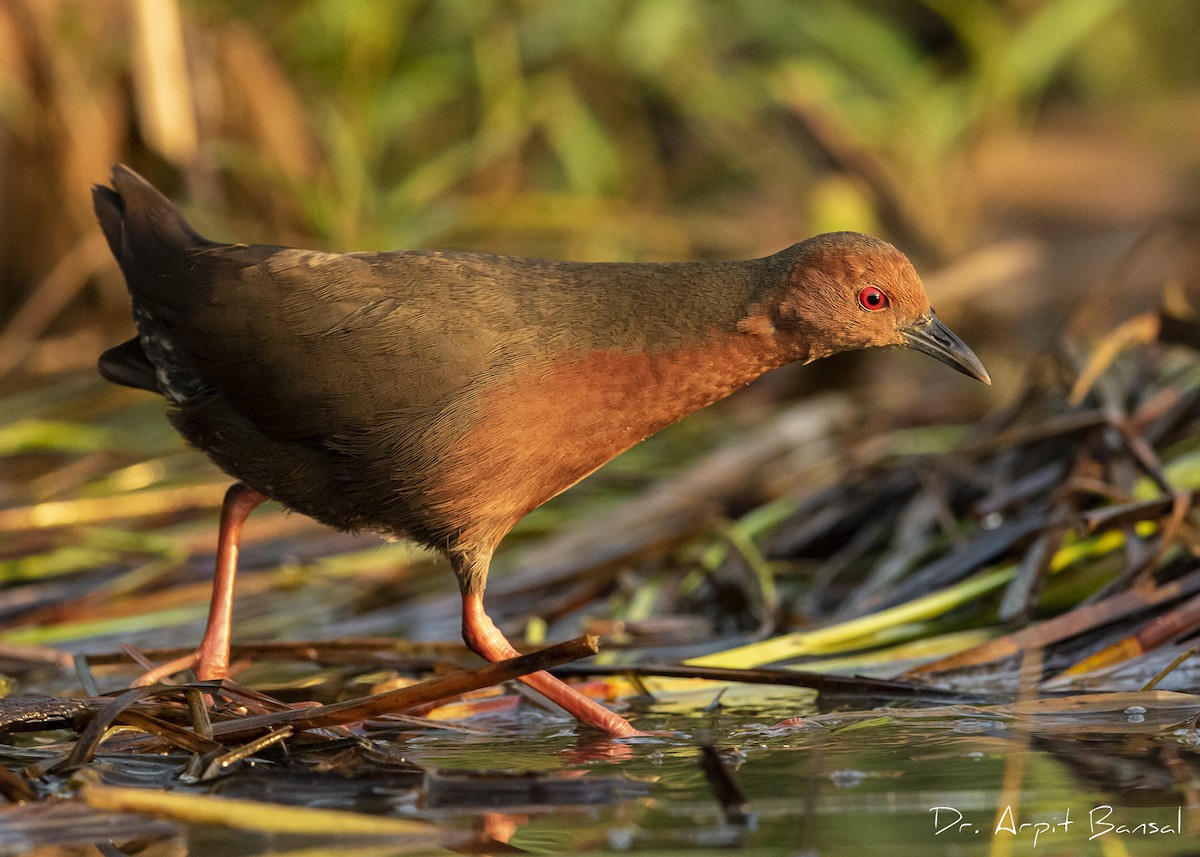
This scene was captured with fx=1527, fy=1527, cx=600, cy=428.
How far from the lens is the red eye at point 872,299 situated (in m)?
3.46

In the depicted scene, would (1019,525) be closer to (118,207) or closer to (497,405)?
(497,405)

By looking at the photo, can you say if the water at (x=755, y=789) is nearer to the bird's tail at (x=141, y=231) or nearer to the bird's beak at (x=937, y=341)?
the bird's beak at (x=937, y=341)

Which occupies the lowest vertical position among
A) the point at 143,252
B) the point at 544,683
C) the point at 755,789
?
the point at 755,789

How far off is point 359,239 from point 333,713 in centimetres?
430

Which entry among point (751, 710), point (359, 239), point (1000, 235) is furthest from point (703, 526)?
point (1000, 235)

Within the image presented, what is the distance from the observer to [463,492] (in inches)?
131

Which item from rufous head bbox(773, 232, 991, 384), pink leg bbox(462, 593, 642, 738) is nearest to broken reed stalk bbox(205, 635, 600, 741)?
pink leg bbox(462, 593, 642, 738)

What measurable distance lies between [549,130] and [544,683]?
18.1 feet

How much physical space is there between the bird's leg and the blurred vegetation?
3.00m

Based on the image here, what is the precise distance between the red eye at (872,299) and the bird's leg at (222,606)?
155 centimetres

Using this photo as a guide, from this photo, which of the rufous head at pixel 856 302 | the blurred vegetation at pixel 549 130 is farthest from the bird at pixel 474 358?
the blurred vegetation at pixel 549 130

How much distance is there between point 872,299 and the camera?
137 inches

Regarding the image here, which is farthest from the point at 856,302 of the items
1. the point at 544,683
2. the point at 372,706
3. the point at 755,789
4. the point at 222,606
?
the point at 222,606

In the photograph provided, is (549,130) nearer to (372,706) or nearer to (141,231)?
(141,231)
